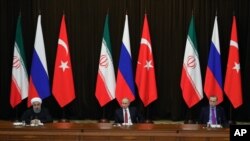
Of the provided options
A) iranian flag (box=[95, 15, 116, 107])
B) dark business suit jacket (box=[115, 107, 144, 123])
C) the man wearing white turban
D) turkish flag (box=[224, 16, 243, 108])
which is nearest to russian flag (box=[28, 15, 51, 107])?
the man wearing white turban

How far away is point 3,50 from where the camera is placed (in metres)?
10.0

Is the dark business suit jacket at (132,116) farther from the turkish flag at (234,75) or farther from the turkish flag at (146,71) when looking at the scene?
the turkish flag at (234,75)

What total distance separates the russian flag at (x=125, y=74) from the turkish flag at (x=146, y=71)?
0.68 ft

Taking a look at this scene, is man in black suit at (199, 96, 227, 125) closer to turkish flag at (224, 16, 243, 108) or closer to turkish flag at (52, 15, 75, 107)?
turkish flag at (224, 16, 243, 108)

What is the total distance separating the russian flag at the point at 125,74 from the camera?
9398 mm

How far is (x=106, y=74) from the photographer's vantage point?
31.1ft

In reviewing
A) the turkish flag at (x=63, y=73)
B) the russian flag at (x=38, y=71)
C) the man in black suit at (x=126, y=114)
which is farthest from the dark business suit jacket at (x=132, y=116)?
the russian flag at (x=38, y=71)

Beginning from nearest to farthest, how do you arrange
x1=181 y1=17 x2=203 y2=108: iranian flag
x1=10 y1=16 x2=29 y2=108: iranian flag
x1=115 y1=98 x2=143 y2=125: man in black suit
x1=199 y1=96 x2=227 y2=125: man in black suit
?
x1=199 y1=96 x2=227 y2=125: man in black suit → x1=115 y1=98 x2=143 y2=125: man in black suit → x1=181 y1=17 x2=203 y2=108: iranian flag → x1=10 y1=16 x2=29 y2=108: iranian flag

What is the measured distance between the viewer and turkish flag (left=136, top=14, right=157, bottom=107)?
372 inches

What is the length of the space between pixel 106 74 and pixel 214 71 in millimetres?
2177

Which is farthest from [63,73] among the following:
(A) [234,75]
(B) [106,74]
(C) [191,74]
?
(A) [234,75]

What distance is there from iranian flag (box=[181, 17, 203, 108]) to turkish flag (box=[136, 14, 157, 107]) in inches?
24.7

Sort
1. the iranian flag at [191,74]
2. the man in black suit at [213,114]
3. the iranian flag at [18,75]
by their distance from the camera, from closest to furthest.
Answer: the man in black suit at [213,114]
the iranian flag at [191,74]
the iranian flag at [18,75]

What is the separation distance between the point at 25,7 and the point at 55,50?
1122 mm
